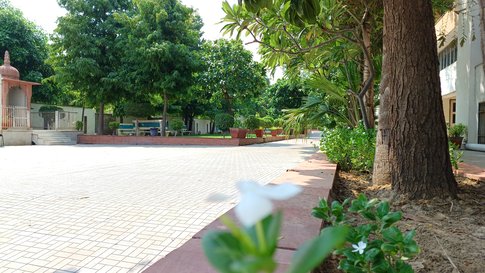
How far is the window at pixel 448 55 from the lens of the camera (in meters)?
17.1

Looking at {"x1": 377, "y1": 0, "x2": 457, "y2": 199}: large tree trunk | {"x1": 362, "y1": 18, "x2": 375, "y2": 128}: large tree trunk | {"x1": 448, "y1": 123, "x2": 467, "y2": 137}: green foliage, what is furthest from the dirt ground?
{"x1": 448, "y1": 123, "x2": 467, "y2": 137}: green foliage

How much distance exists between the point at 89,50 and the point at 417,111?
70.2ft

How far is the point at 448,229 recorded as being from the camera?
8.73 feet

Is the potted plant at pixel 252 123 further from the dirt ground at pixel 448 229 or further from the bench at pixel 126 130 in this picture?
the dirt ground at pixel 448 229

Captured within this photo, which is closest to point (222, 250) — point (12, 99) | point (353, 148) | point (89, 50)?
point (353, 148)

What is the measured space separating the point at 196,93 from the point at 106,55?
19.1 feet

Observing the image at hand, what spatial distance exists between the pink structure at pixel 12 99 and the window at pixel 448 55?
21.4m

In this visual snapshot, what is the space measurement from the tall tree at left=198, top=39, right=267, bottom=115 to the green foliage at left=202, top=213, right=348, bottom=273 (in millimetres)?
21711

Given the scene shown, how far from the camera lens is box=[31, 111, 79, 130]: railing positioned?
74.2 ft

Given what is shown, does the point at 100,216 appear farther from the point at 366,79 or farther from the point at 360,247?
the point at 366,79

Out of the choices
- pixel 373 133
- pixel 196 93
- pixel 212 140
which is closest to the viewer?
pixel 373 133

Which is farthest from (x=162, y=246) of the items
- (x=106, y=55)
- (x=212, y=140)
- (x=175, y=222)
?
(x=106, y=55)

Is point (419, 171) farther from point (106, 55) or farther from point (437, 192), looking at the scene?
point (106, 55)

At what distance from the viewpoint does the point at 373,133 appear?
19.6ft
